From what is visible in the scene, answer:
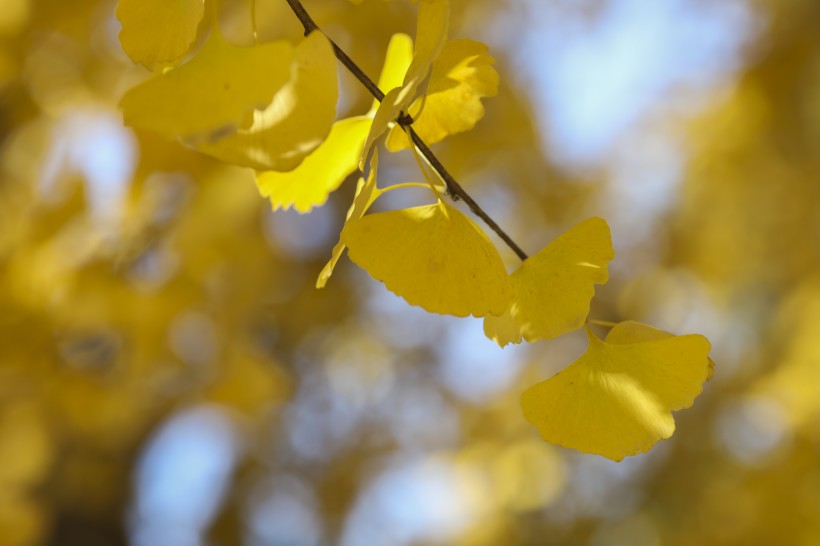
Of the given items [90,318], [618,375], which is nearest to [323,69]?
[618,375]

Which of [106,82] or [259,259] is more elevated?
[106,82]

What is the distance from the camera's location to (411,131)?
258 millimetres

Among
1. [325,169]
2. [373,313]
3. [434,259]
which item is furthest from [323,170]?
[373,313]

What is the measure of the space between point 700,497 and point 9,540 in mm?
1827

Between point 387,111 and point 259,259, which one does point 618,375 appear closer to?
point 387,111

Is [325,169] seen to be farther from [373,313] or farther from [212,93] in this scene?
[373,313]

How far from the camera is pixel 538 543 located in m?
2.25

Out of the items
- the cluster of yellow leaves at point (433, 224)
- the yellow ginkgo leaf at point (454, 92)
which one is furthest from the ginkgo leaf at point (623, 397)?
the yellow ginkgo leaf at point (454, 92)

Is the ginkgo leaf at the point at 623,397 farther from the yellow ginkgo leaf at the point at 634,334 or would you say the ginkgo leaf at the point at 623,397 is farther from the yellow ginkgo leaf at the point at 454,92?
the yellow ginkgo leaf at the point at 454,92

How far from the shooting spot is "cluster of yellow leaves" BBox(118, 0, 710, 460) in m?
0.21

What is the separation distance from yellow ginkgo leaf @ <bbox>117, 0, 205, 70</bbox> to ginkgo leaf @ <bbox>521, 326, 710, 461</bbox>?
0.19 m

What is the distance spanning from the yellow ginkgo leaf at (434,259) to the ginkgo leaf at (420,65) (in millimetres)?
29

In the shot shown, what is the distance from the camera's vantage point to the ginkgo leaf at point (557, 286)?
26cm

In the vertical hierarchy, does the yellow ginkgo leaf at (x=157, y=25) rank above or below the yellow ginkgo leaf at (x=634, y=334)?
above
